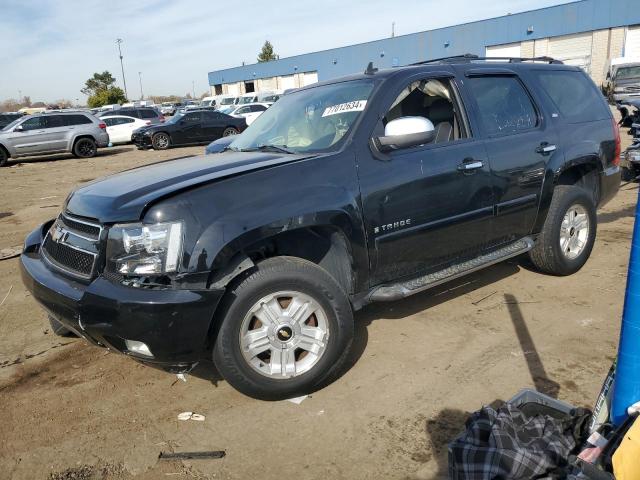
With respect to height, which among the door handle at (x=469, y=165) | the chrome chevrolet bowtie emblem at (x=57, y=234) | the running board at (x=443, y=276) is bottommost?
the running board at (x=443, y=276)

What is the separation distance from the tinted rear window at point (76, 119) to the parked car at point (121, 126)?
384cm

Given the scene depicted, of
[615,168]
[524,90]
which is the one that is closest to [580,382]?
[524,90]

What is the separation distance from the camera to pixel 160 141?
20484mm

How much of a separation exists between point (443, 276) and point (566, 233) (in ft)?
5.49

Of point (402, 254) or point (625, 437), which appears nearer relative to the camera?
point (625, 437)

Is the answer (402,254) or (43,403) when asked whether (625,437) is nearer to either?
(402,254)

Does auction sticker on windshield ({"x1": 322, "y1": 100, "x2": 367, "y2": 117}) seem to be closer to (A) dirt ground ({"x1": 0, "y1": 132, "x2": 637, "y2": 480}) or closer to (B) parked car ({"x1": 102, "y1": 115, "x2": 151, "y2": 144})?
(A) dirt ground ({"x1": 0, "y1": 132, "x2": 637, "y2": 480})

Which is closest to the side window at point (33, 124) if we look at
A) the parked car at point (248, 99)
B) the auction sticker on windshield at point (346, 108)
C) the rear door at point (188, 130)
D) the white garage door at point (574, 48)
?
the rear door at point (188, 130)

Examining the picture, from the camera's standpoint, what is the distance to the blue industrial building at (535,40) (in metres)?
33.8

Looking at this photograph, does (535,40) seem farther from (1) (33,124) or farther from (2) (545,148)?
(2) (545,148)

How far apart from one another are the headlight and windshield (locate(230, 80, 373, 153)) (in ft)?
3.99

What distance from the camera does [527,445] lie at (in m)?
1.93

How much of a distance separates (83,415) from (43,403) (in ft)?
1.13

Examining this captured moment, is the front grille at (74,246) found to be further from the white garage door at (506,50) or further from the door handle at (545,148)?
the white garage door at (506,50)
